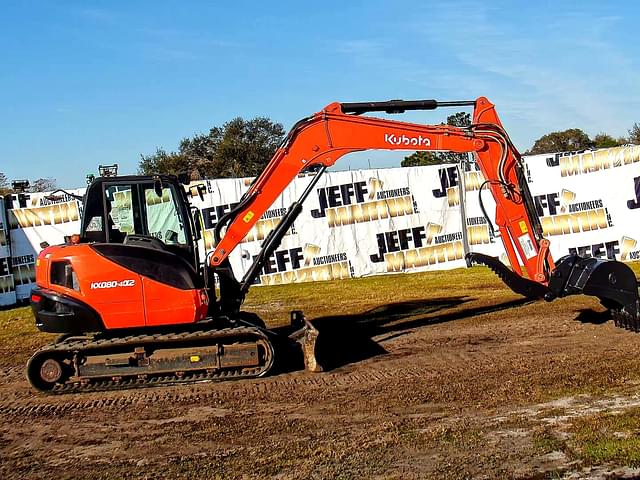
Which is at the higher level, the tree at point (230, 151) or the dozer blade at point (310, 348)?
the tree at point (230, 151)

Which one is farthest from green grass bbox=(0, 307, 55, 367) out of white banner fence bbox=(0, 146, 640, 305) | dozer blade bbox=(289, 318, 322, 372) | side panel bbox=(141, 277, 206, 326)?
dozer blade bbox=(289, 318, 322, 372)

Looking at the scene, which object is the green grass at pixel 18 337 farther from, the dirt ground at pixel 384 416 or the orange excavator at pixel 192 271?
the orange excavator at pixel 192 271

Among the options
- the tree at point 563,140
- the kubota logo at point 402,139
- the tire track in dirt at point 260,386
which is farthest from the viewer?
the tree at point 563,140

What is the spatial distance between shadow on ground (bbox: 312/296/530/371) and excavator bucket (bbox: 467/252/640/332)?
218cm

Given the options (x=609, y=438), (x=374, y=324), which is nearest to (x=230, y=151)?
(x=374, y=324)

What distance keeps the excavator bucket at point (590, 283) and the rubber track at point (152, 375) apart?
3.65 metres

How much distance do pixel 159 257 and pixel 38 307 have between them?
161cm

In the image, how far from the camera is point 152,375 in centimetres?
910

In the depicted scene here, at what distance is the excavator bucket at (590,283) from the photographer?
32.3 feet

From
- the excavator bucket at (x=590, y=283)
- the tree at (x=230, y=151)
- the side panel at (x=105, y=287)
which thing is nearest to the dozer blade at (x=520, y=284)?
the excavator bucket at (x=590, y=283)

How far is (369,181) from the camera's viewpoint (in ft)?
64.6

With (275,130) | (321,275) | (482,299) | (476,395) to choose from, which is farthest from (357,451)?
(275,130)

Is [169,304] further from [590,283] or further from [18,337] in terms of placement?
[18,337]

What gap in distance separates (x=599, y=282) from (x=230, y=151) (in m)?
29.1
